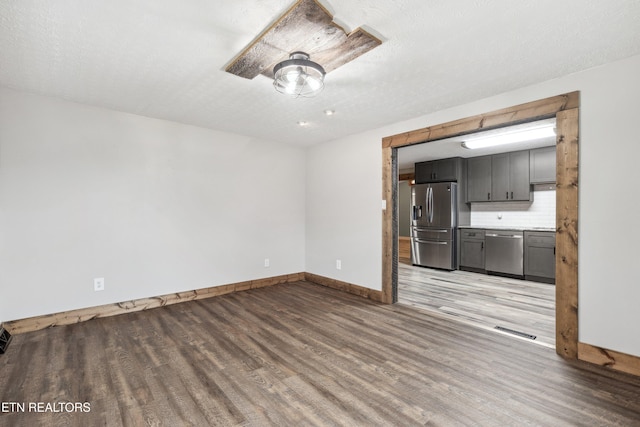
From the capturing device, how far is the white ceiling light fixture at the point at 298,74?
6.72 ft

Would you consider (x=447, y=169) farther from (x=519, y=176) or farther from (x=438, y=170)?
(x=519, y=176)

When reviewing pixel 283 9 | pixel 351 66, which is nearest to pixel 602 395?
pixel 351 66

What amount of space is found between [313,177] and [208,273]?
88.5 inches

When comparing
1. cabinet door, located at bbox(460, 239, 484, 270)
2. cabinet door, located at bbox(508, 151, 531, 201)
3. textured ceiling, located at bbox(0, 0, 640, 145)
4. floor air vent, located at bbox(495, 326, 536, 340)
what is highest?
textured ceiling, located at bbox(0, 0, 640, 145)

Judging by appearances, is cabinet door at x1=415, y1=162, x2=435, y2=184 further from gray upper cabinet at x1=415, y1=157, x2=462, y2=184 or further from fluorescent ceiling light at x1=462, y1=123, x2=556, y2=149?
fluorescent ceiling light at x1=462, y1=123, x2=556, y2=149

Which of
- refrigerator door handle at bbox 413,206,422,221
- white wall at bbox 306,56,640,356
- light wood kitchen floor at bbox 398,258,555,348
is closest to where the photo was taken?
white wall at bbox 306,56,640,356

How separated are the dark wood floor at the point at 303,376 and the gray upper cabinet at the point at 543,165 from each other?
3.56 meters

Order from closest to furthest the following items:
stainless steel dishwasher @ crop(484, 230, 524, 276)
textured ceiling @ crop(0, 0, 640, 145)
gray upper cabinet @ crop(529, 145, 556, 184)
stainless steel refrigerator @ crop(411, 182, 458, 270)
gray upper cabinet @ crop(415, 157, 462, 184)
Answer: textured ceiling @ crop(0, 0, 640, 145)
gray upper cabinet @ crop(529, 145, 556, 184)
stainless steel dishwasher @ crop(484, 230, 524, 276)
stainless steel refrigerator @ crop(411, 182, 458, 270)
gray upper cabinet @ crop(415, 157, 462, 184)

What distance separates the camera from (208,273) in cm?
412

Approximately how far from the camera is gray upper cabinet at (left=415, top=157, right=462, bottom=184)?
6020 mm

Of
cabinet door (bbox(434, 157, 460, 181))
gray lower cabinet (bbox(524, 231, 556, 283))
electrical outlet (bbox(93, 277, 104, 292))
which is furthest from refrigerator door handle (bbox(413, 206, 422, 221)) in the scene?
electrical outlet (bbox(93, 277, 104, 292))

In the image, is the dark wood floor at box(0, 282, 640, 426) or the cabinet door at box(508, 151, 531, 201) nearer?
the dark wood floor at box(0, 282, 640, 426)

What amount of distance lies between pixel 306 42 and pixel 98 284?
3316 mm

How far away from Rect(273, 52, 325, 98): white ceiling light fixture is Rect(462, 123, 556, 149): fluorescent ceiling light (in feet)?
10.9
